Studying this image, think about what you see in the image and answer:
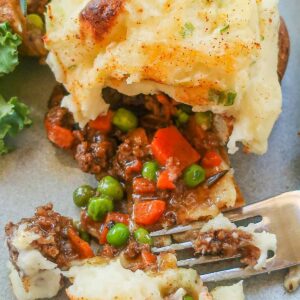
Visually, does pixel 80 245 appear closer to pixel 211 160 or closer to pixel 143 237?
pixel 143 237

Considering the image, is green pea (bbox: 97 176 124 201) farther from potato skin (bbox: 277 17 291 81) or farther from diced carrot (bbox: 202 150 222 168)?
potato skin (bbox: 277 17 291 81)

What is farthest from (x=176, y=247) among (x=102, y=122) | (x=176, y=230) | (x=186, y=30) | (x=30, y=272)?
(x=186, y=30)

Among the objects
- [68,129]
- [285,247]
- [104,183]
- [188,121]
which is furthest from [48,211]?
[285,247]

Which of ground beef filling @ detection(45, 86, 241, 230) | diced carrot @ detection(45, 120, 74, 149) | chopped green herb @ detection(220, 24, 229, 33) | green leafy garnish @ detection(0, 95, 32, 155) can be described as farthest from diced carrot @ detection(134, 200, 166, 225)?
chopped green herb @ detection(220, 24, 229, 33)

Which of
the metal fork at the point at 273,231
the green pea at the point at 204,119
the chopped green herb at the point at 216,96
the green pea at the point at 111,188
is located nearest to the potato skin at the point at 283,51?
the green pea at the point at 204,119

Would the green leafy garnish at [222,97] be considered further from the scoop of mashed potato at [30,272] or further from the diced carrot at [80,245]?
the scoop of mashed potato at [30,272]

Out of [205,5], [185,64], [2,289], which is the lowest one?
[2,289]

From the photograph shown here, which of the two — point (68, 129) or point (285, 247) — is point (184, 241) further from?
point (68, 129)
